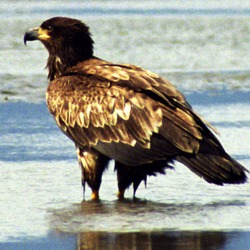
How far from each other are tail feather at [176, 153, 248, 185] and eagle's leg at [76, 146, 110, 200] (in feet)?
2.90

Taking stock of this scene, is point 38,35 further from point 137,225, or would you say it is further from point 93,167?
point 137,225

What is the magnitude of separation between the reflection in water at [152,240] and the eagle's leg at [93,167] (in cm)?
159

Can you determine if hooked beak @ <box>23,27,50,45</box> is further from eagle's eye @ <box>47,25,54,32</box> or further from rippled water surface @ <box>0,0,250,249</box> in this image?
rippled water surface @ <box>0,0,250,249</box>

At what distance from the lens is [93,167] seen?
9562 mm

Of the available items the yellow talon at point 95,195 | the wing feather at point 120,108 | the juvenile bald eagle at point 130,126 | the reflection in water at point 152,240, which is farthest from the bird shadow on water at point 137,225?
the wing feather at point 120,108

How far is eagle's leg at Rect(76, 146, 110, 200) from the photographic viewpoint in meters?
9.45

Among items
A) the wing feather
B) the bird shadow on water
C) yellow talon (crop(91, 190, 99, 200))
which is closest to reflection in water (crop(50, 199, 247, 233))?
the bird shadow on water

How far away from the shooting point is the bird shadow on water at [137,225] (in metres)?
7.52

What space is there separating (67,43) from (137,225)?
2698 mm

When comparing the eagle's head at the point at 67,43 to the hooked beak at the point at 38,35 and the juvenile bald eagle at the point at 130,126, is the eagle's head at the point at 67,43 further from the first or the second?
the juvenile bald eagle at the point at 130,126

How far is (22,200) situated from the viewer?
9.09 meters

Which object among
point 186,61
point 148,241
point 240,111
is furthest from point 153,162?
point 186,61

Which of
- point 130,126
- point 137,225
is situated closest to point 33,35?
point 130,126

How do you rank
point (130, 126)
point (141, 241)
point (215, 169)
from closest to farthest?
point (141, 241) < point (215, 169) < point (130, 126)
